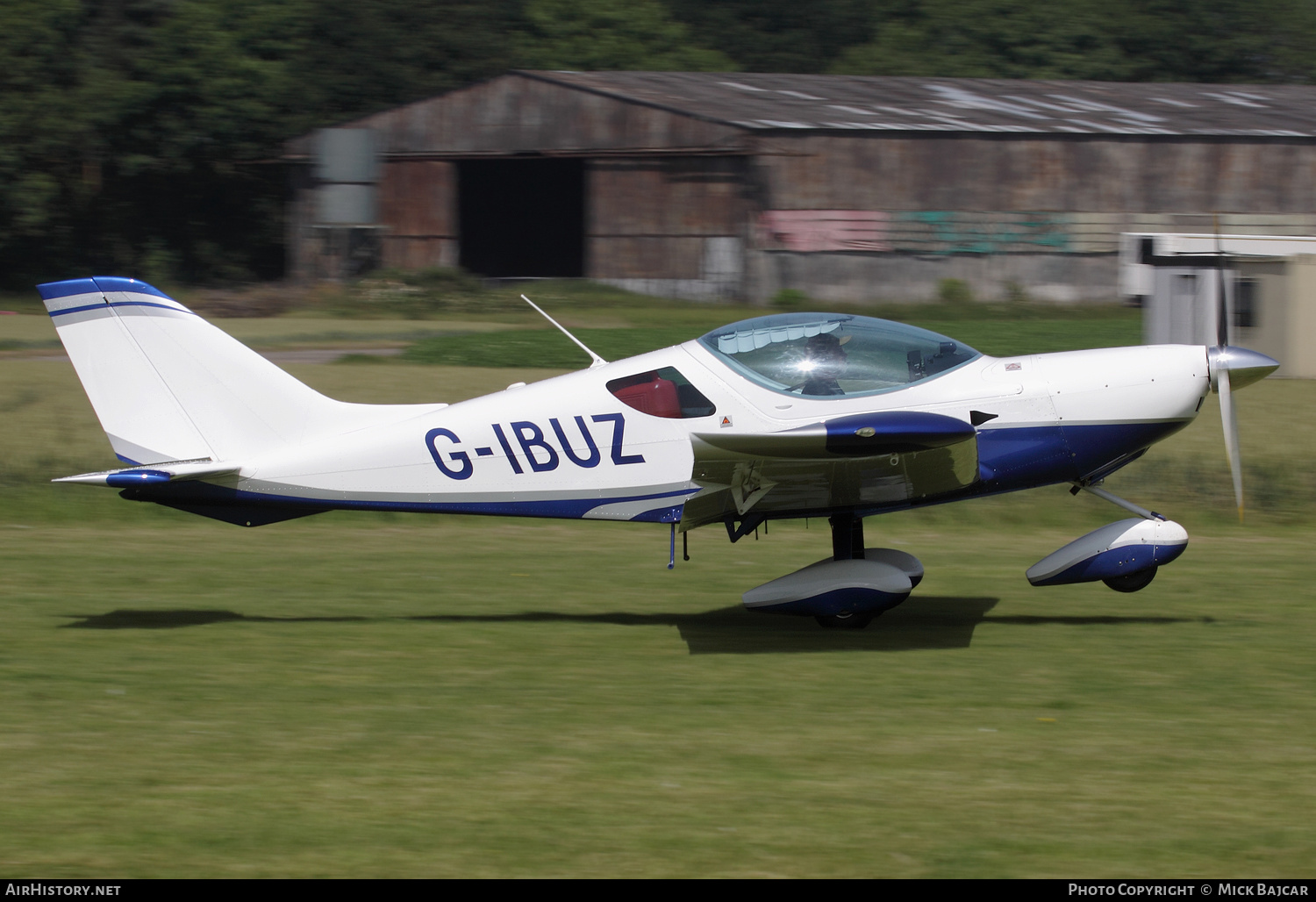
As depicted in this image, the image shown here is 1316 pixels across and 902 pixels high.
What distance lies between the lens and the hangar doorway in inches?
1656

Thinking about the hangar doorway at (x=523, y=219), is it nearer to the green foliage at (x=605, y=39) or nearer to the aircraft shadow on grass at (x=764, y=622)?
the green foliage at (x=605, y=39)

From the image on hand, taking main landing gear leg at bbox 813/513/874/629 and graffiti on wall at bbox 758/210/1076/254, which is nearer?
main landing gear leg at bbox 813/513/874/629

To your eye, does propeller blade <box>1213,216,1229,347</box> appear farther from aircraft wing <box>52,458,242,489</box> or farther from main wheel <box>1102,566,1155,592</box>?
aircraft wing <box>52,458,242,489</box>

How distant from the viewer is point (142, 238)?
4388 centimetres

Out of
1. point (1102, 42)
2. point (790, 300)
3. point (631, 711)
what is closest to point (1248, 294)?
point (790, 300)

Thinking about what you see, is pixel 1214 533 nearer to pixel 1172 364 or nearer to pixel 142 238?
pixel 1172 364

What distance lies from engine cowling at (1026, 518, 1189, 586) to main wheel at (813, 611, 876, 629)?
118 cm

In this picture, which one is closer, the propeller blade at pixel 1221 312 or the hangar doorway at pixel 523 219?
the propeller blade at pixel 1221 312

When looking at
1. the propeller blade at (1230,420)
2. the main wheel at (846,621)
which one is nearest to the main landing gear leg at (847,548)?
the main wheel at (846,621)

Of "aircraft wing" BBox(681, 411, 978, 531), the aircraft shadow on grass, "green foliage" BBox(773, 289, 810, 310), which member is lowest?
"green foliage" BBox(773, 289, 810, 310)

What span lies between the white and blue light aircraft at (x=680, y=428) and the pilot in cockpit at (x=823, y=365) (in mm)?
12

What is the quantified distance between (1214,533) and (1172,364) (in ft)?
14.8

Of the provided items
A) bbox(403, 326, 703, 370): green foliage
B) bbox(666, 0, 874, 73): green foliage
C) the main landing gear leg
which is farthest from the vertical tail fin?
bbox(666, 0, 874, 73): green foliage

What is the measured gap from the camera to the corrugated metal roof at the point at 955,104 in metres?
36.0
